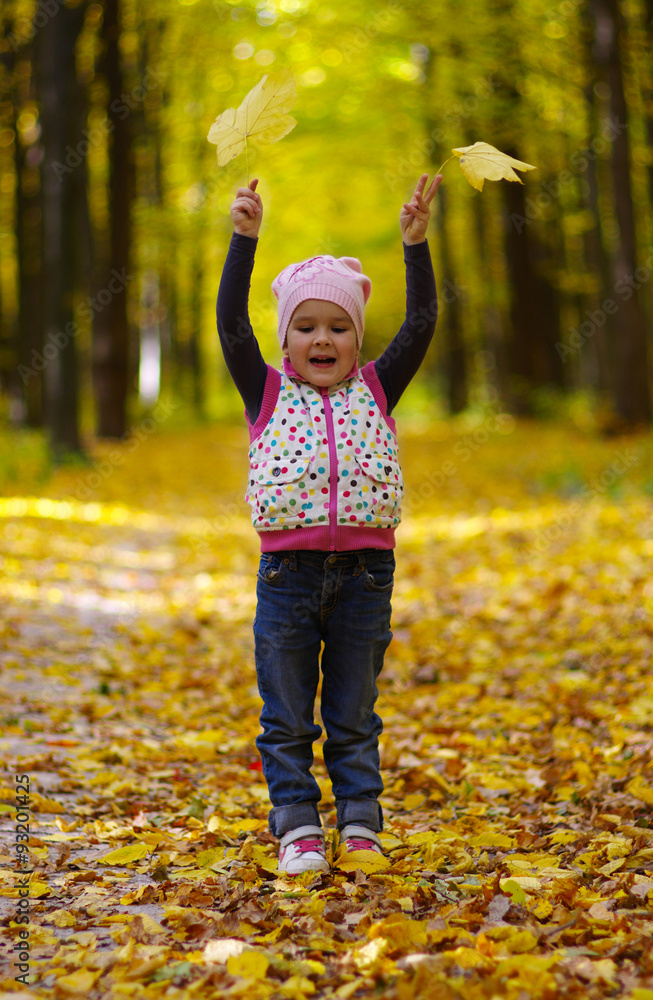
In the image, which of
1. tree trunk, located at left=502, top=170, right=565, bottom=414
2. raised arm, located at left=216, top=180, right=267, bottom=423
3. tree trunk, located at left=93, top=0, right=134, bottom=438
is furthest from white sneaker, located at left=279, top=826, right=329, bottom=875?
tree trunk, located at left=502, top=170, right=565, bottom=414

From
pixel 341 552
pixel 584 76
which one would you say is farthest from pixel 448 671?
pixel 584 76

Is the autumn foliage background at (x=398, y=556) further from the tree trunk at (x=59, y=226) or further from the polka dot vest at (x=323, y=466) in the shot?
the polka dot vest at (x=323, y=466)

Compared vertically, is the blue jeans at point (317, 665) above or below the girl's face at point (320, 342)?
below

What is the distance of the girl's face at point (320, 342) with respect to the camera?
2994 millimetres

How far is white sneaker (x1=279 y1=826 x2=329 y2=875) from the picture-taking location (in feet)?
9.37

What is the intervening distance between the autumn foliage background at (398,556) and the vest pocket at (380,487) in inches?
44.1

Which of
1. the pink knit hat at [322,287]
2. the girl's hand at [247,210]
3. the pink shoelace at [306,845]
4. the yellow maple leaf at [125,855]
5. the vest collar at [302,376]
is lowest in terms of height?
the yellow maple leaf at [125,855]

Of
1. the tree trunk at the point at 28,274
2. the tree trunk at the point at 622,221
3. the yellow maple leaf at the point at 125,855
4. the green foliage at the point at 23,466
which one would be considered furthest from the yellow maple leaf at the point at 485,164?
the tree trunk at the point at 28,274

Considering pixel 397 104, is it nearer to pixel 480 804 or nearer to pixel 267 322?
Result: pixel 267 322

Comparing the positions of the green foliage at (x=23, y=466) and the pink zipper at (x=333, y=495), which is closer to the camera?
the pink zipper at (x=333, y=495)

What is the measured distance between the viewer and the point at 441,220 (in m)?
22.2

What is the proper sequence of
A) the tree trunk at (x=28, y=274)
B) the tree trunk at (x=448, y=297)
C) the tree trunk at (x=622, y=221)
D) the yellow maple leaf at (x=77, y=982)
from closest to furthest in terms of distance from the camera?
the yellow maple leaf at (x=77, y=982)
the tree trunk at (x=622, y=221)
the tree trunk at (x=448, y=297)
the tree trunk at (x=28, y=274)

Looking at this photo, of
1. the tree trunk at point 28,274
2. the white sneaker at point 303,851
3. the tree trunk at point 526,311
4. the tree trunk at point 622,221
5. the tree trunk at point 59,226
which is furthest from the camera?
the tree trunk at point 526,311

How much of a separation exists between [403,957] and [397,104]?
1922cm
